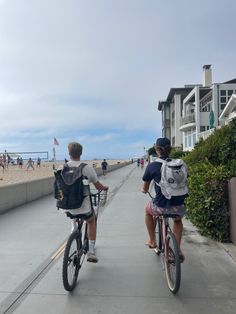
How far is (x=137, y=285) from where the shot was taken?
522cm

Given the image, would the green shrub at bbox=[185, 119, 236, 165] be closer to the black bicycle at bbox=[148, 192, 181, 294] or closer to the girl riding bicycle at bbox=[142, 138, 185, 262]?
the girl riding bicycle at bbox=[142, 138, 185, 262]

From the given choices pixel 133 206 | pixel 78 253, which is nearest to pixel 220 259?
pixel 78 253

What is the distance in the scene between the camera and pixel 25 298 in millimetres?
4781

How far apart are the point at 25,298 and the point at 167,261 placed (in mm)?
1750

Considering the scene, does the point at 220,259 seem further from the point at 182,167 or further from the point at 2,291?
the point at 2,291

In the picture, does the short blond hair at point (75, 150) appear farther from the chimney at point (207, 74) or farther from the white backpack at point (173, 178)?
the chimney at point (207, 74)

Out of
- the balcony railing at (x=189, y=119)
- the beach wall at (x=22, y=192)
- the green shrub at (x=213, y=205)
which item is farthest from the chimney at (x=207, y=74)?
the green shrub at (x=213, y=205)

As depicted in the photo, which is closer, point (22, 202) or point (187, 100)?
point (22, 202)

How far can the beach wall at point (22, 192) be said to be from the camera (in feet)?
39.4

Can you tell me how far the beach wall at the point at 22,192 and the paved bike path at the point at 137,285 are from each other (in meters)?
5.23

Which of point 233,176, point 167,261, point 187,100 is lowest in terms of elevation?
point 167,261

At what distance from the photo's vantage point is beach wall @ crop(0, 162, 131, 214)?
39.4ft

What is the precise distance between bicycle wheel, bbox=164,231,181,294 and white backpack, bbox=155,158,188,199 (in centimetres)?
52

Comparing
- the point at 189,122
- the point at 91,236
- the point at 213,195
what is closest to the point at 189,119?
the point at 189,122
